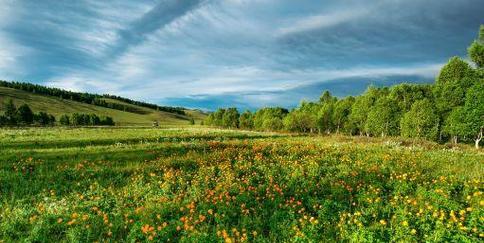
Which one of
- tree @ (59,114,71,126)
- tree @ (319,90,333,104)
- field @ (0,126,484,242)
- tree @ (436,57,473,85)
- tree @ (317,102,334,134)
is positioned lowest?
field @ (0,126,484,242)

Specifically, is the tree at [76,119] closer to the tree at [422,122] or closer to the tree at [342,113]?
the tree at [342,113]

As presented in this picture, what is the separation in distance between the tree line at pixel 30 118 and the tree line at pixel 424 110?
85.0 meters

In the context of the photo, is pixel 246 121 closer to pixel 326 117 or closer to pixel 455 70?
pixel 326 117

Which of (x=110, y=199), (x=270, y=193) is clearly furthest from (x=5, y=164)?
(x=270, y=193)

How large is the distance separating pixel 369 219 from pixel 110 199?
795 cm

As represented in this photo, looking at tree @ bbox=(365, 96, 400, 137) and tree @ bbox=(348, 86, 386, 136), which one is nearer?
tree @ bbox=(365, 96, 400, 137)

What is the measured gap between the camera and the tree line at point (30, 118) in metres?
104

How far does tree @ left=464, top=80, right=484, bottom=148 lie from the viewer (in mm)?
33438

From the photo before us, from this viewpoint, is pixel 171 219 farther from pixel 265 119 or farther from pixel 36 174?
pixel 265 119

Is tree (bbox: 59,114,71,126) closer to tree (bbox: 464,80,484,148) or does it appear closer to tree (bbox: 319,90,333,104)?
tree (bbox: 319,90,333,104)

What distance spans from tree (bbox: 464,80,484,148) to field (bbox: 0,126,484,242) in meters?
22.9

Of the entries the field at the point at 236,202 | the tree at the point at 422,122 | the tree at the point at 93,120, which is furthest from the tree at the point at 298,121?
the tree at the point at 93,120

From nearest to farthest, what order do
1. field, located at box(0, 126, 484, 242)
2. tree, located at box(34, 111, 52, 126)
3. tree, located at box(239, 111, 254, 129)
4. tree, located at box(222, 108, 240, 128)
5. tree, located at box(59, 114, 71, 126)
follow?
field, located at box(0, 126, 484, 242)
tree, located at box(34, 111, 52, 126)
tree, located at box(239, 111, 254, 129)
tree, located at box(222, 108, 240, 128)
tree, located at box(59, 114, 71, 126)

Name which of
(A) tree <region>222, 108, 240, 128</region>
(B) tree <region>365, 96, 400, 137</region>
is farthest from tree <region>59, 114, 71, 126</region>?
(B) tree <region>365, 96, 400, 137</region>
